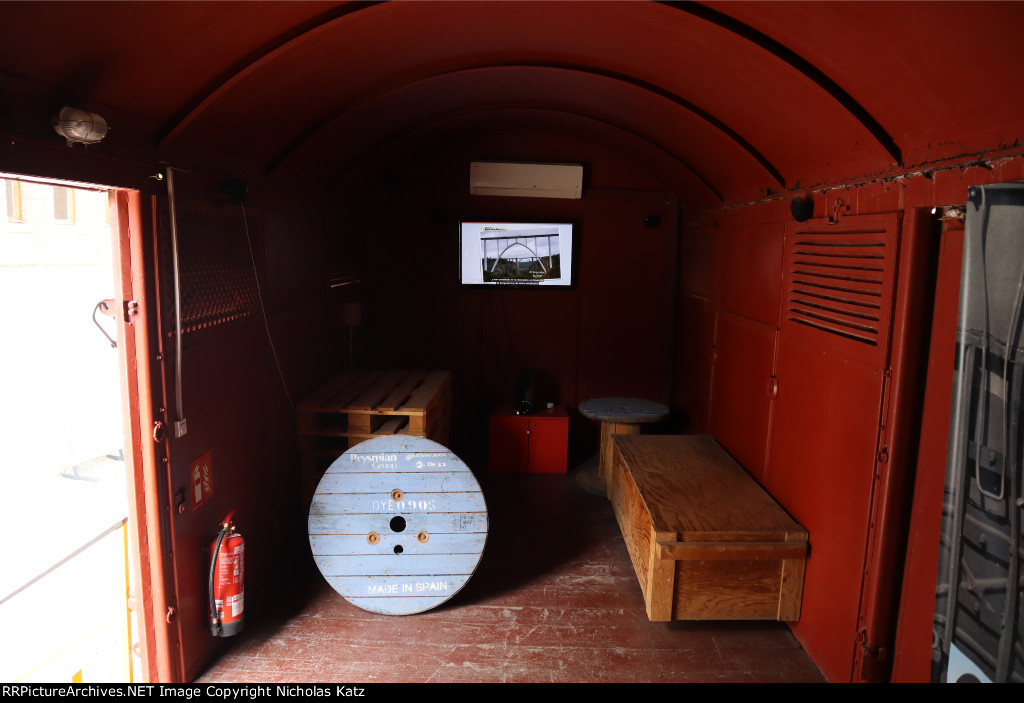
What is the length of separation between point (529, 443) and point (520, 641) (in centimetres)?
319

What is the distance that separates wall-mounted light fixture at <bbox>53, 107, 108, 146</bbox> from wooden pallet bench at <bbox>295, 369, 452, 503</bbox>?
8.81 feet

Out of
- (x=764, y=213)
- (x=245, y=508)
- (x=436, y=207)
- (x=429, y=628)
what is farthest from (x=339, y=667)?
(x=436, y=207)

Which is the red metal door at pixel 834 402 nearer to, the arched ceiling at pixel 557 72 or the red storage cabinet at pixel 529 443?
the arched ceiling at pixel 557 72

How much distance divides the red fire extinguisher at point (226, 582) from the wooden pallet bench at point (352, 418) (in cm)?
127

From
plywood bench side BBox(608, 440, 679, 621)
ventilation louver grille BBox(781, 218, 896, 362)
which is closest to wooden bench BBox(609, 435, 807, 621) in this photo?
plywood bench side BBox(608, 440, 679, 621)

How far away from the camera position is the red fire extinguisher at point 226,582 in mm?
3723

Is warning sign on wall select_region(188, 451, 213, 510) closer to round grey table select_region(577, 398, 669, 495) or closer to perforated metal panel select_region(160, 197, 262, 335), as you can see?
perforated metal panel select_region(160, 197, 262, 335)

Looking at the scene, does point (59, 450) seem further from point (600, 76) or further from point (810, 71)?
point (810, 71)

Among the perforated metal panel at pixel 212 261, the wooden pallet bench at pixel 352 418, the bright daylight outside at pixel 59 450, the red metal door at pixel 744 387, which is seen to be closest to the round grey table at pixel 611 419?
the red metal door at pixel 744 387

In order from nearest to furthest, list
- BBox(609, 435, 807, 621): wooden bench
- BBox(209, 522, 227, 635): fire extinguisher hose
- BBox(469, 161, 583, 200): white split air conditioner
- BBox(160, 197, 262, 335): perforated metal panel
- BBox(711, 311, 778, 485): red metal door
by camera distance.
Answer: BBox(160, 197, 262, 335): perforated metal panel, BBox(209, 522, 227, 635): fire extinguisher hose, BBox(609, 435, 807, 621): wooden bench, BBox(711, 311, 778, 485): red metal door, BBox(469, 161, 583, 200): white split air conditioner

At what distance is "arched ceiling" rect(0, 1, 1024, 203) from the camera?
231 centimetres

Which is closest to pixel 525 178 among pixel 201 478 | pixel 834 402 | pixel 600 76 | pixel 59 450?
pixel 600 76

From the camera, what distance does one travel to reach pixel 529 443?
23.5 feet

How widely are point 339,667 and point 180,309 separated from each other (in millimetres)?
2234
